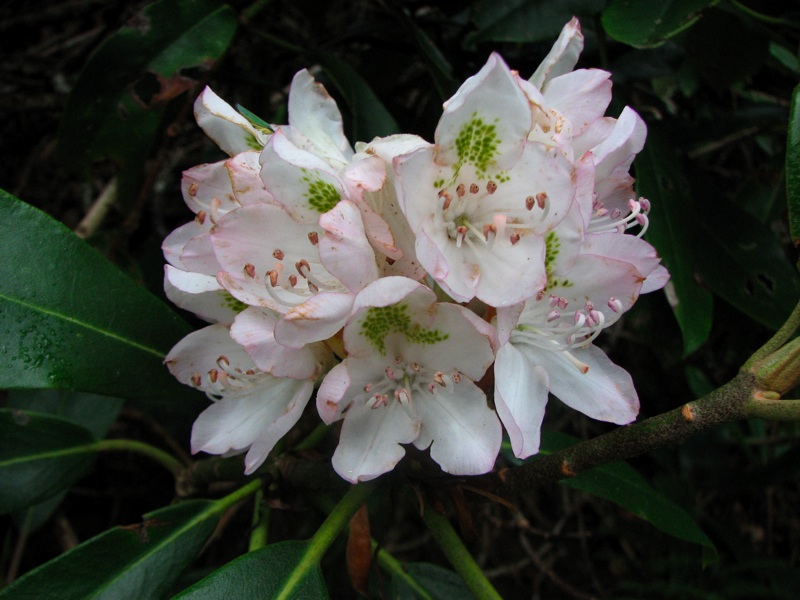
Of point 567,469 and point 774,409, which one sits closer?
point 774,409

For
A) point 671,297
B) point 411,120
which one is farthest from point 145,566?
point 411,120

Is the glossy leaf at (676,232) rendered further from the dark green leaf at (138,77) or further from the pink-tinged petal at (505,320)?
the dark green leaf at (138,77)

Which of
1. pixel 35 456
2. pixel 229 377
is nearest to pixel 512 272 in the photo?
pixel 229 377

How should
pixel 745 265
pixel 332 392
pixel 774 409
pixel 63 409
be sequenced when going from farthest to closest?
pixel 63 409 < pixel 745 265 < pixel 332 392 < pixel 774 409

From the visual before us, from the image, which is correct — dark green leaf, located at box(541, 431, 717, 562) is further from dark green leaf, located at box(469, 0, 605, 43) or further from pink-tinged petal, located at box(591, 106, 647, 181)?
dark green leaf, located at box(469, 0, 605, 43)

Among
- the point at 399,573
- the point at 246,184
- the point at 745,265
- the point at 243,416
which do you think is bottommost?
the point at 745,265

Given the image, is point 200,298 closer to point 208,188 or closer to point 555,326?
point 208,188

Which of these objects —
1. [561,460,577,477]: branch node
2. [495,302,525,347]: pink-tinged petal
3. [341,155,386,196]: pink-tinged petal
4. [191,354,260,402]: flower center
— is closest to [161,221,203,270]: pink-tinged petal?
[191,354,260,402]: flower center

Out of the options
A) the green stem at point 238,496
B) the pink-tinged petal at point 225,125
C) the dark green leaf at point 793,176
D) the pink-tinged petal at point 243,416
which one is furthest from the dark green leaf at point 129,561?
the dark green leaf at point 793,176
